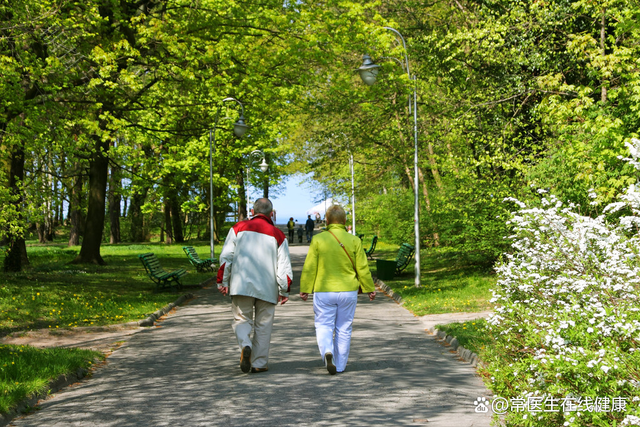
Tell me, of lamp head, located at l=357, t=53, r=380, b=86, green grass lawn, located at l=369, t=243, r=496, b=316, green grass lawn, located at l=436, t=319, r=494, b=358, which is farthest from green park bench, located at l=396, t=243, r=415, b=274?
green grass lawn, located at l=436, t=319, r=494, b=358

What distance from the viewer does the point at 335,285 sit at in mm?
7621

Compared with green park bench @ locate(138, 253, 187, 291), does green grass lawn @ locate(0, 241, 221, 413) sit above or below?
below

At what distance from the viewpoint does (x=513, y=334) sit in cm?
654

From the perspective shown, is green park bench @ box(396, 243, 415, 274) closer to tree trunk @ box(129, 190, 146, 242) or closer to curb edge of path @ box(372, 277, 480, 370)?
curb edge of path @ box(372, 277, 480, 370)

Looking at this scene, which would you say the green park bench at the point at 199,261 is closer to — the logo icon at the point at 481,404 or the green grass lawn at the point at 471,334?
the green grass lawn at the point at 471,334

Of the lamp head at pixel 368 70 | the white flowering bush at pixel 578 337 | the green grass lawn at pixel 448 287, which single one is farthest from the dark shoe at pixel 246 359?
the lamp head at pixel 368 70

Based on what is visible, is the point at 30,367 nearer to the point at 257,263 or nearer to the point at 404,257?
the point at 257,263

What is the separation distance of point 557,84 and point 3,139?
1266cm

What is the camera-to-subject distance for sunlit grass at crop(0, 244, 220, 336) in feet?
41.0

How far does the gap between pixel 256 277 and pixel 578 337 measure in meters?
4.00

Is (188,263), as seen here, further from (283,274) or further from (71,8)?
(283,274)

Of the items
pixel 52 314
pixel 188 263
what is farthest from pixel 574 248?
pixel 188 263

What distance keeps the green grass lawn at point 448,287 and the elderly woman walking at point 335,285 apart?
552 cm

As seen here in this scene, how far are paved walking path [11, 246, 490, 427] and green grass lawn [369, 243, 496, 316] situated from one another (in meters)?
2.87
